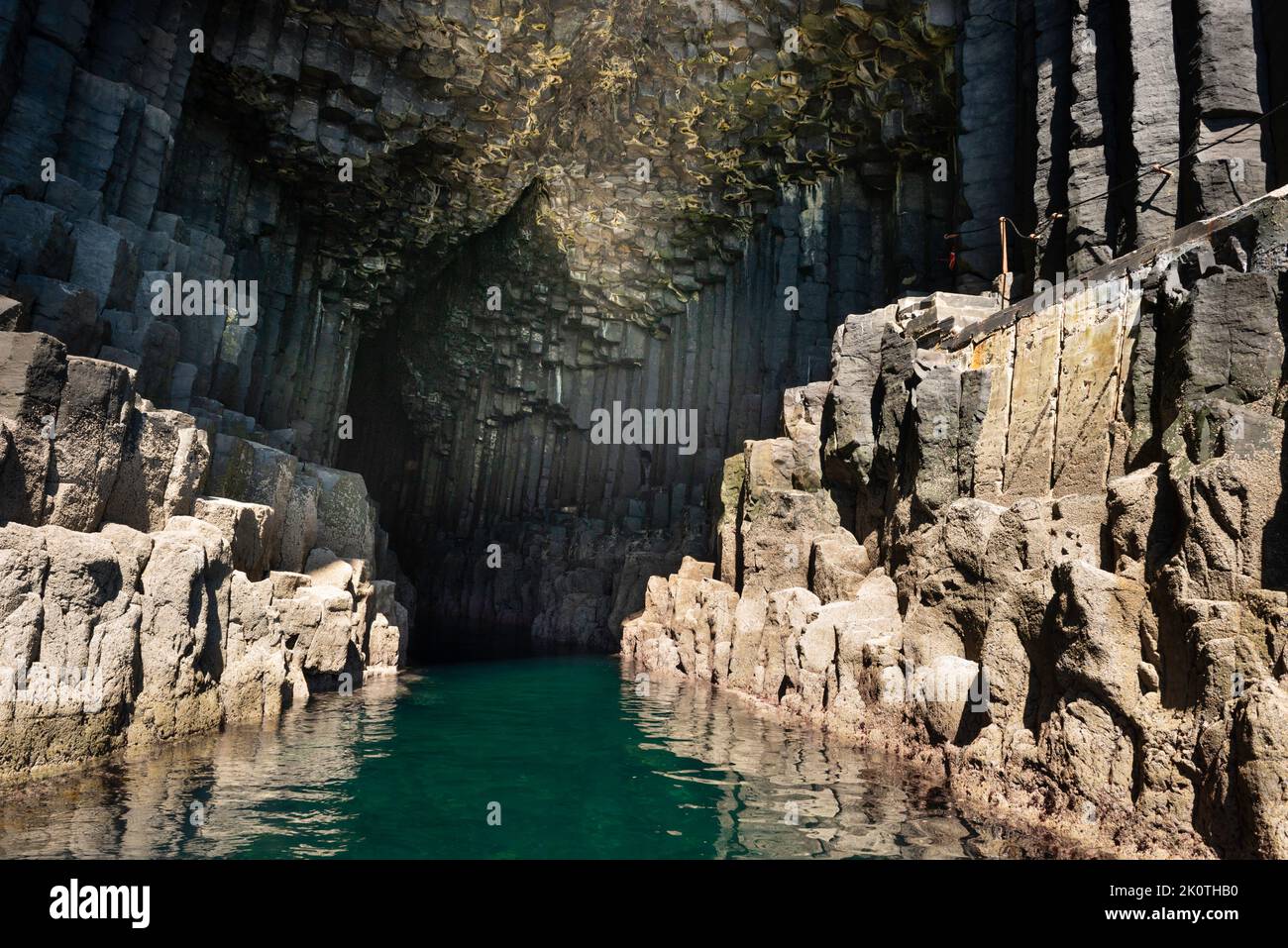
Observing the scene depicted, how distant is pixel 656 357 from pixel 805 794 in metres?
28.0

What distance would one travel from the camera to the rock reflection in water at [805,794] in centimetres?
787

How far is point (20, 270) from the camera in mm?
14969

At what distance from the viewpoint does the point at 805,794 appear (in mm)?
9641

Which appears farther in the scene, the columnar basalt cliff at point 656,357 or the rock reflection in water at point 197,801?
the columnar basalt cliff at point 656,357

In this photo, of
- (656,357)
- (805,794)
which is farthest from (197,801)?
Result: (656,357)

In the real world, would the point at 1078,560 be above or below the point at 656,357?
below

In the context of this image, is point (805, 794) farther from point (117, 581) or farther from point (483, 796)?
point (117, 581)

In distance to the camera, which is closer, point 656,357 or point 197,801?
point 197,801

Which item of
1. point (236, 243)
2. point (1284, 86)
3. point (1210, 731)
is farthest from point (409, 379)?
point (1210, 731)

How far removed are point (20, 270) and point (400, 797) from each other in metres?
11.8

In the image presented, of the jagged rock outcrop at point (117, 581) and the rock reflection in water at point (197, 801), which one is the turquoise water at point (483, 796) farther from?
the jagged rock outcrop at point (117, 581)

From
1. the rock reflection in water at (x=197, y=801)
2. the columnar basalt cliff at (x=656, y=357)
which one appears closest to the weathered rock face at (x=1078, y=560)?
the columnar basalt cliff at (x=656, y=357)

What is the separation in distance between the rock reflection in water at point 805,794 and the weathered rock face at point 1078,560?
0.61 metres
